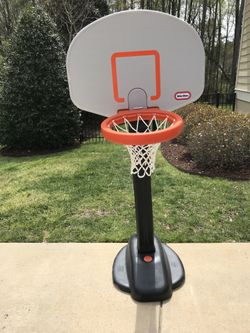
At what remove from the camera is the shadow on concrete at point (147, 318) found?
236 centimetres

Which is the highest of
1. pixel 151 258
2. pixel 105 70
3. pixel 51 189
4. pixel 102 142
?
pixel 105 70

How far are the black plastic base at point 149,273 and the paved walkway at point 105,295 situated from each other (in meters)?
0.07

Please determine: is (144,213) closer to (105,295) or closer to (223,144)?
(105,295)

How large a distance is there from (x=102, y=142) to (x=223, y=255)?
5925mm

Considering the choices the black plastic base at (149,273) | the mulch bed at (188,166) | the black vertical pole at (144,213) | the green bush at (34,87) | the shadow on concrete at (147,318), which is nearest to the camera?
the shadow on concrete at (147,318)

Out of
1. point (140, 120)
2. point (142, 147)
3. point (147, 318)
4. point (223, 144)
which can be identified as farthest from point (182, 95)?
point (223, 144)

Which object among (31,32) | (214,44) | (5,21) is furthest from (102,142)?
(214,44)

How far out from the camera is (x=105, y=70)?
252 centimetres

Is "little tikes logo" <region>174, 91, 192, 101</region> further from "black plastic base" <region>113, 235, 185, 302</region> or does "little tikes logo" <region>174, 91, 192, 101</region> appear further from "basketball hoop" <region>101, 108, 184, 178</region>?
"black plastic base" <region>113, 235, 185, 302</region>

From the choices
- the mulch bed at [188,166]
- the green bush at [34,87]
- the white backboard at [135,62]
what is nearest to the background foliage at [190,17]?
the green bush at [34,87]

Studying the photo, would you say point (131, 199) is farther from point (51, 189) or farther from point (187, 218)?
point (51, 189)

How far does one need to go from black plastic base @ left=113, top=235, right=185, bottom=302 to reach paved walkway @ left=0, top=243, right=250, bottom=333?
66 millimetres

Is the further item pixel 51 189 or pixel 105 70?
pixel 51 189

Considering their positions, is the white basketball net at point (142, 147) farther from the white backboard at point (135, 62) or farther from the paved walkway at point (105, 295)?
the paved walkway at point (105, 295)
